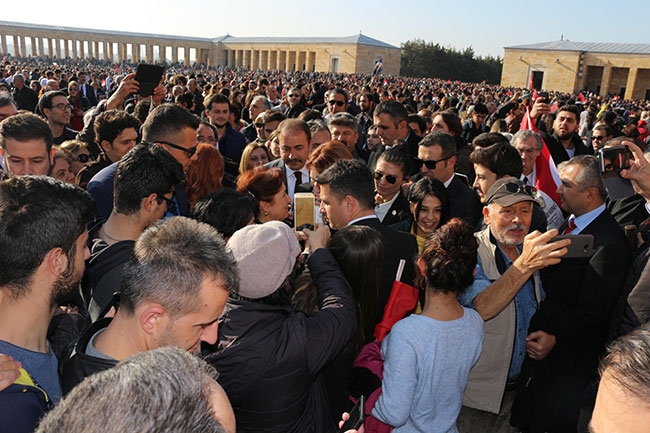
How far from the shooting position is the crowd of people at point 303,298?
1.38m

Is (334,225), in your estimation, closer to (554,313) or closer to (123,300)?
(554,313)

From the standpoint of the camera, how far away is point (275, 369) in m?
1.91

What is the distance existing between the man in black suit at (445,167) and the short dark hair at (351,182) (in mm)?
1349

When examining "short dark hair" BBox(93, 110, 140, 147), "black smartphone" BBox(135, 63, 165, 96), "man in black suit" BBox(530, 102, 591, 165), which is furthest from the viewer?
"man in black suit" BBox(530, 102, 591, 165)

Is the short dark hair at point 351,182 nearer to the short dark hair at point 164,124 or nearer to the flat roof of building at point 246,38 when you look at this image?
the short dark hair at point 164,124

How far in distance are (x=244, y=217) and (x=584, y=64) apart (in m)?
58.1

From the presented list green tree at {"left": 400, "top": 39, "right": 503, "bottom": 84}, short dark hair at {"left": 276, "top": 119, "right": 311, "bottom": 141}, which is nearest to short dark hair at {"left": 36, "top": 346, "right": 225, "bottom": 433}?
short dark hair at {"left": 276, "top": 119, "right": 311, "bottom": 141}

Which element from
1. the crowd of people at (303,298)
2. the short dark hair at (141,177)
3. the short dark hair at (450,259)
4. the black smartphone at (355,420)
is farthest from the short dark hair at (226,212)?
the black smartphone at (355,420)

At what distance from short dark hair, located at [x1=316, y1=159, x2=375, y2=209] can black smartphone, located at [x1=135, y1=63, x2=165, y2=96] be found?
3548 mm

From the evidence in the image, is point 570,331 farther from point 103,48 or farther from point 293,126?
point 103,48

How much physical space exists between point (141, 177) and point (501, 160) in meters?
2.98

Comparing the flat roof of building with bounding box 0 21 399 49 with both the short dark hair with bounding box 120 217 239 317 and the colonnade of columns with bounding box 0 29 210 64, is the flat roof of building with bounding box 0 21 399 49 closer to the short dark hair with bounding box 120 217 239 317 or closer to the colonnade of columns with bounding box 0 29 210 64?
the colonnade of columns with bounding box 0 29 210 64

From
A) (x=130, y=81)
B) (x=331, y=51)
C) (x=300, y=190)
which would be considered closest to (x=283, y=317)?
(x=300, y=190)

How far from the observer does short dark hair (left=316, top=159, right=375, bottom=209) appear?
320cm
